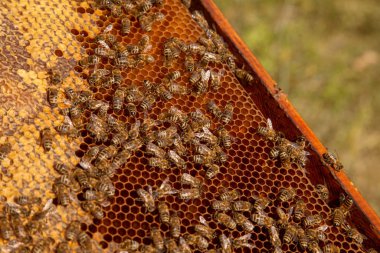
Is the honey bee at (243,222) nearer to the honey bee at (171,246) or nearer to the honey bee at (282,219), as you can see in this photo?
the honey bee at (282,219)

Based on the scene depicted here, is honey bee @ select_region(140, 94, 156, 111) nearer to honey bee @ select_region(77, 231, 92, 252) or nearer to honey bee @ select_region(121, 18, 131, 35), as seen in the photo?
honey bee @ select_region(121, 18, 131, 35)

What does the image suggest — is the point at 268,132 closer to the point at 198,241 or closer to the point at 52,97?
the point at 198,241

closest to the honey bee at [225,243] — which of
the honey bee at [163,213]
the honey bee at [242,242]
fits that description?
the honey bee at [242,242]

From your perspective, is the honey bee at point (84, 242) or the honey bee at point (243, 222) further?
the honey bee at point (243, 222)

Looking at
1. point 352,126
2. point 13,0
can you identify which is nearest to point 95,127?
point 13,0

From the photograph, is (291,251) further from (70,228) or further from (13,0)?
(13,0)
